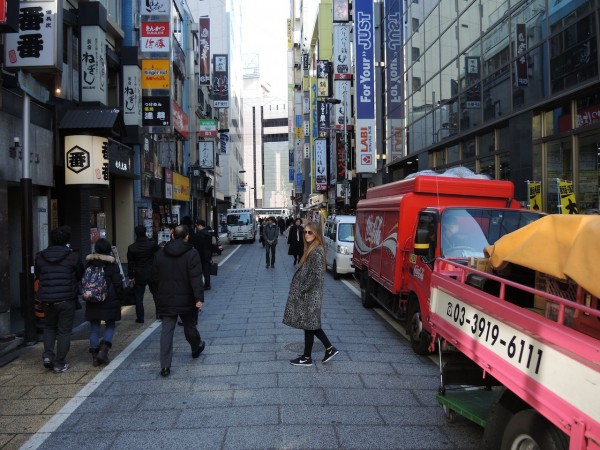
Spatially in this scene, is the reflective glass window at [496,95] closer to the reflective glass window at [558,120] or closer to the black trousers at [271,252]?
the reflective glass window at [558,120]

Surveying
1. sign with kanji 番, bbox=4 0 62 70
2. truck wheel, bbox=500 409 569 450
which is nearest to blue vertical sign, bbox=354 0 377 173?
sign with kanji 番, bbox=4 0 62 70

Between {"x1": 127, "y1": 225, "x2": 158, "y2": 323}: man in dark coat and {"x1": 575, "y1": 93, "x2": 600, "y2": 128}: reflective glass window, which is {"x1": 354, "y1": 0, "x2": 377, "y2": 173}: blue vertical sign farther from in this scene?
{"x1": 127, "y1": 225, "x2": 158, "y2": 323}: man in dark coat

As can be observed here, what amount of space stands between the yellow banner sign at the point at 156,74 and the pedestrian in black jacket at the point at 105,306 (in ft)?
42.5

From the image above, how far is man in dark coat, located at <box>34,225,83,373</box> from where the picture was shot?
6.30 meters

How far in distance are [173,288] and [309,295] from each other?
1.63 meters

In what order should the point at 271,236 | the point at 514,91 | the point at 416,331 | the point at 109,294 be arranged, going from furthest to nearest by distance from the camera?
the point at 271,236 → the point at 514,91 → the point at 416,331 → the point at 109,294

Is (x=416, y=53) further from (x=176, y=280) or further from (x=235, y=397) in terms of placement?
(x=235, y=397)

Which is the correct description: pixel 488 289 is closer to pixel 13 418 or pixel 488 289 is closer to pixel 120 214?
pixel 13 418

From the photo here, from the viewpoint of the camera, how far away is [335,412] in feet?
16.1

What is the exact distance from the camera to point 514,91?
47.7ft

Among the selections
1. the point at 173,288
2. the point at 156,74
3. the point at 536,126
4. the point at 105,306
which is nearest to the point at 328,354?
the point at 173,288

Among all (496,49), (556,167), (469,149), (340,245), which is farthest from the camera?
(469,149)

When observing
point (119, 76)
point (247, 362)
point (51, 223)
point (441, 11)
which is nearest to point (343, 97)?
point (441, 11)

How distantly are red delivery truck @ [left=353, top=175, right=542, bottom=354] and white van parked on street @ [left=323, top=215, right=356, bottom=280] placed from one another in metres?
4.83
